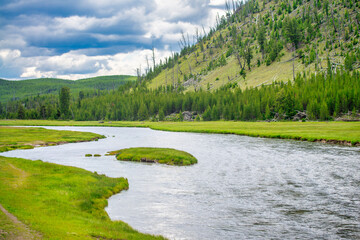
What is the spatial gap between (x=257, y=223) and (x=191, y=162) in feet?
74.6

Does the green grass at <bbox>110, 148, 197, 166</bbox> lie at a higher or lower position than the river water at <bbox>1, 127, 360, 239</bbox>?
higher

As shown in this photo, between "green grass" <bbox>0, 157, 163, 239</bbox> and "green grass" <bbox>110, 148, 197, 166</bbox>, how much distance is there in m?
12.9

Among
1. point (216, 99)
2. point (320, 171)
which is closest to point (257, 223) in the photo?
point (320, 171)

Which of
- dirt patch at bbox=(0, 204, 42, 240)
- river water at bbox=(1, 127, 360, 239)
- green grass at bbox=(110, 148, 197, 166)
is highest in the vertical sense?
dirt patch at bbox=(0, 204, 42, 240)

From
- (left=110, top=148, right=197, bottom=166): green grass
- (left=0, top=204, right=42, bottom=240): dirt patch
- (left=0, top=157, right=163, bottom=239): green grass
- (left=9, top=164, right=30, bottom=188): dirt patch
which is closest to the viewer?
(left=0, top=204, right=42, bottom=240): dirt patch

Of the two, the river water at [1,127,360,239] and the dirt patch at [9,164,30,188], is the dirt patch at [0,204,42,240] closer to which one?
the river water at [1,127,360,239]

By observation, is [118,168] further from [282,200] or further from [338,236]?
[338,236]

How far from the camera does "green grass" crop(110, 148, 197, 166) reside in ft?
138

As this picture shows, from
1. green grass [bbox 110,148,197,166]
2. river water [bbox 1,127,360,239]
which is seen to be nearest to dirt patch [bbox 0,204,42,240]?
river water [bbox 1,127,360,239]

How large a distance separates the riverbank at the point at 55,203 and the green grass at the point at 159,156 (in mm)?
12928

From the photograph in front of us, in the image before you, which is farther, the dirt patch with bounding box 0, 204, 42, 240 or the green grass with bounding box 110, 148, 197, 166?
the green grass with bounding box 110, 148, 197, 166

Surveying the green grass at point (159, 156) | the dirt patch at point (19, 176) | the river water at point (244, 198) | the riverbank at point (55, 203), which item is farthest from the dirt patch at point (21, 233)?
the green grass at point (159, 156)

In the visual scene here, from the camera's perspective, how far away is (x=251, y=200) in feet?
79.2

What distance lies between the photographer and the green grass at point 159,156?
42.2 m
